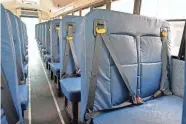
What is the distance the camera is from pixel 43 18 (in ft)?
47.5

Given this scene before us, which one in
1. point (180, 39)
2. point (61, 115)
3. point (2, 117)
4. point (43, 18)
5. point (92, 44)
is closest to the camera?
point (2, 117)

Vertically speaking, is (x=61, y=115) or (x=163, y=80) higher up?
(x=163, y=80)

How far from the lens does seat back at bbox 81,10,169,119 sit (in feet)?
4.92

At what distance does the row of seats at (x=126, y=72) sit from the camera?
149 cm

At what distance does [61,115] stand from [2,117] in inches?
62.6

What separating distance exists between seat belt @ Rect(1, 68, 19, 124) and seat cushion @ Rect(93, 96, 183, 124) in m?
0.65

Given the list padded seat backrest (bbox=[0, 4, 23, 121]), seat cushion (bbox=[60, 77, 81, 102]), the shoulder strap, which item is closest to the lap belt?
the shoulder strap

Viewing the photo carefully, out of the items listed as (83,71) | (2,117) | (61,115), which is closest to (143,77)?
(83,71)

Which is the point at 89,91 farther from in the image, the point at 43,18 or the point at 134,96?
the point at 43,18

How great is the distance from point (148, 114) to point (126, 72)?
429 mm

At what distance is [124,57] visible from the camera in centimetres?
165

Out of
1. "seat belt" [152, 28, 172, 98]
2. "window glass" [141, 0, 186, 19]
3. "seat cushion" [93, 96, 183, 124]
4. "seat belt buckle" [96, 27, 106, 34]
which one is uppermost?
"window glass" [141, 0, 186, 19]

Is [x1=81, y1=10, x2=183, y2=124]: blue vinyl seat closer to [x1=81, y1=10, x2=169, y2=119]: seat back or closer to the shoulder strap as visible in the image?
[x1=81, y1=10, x2=169, y2=119]: seat back

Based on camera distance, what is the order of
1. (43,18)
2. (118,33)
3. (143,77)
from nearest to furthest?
(118,33) → (143,77) → (43,18)
